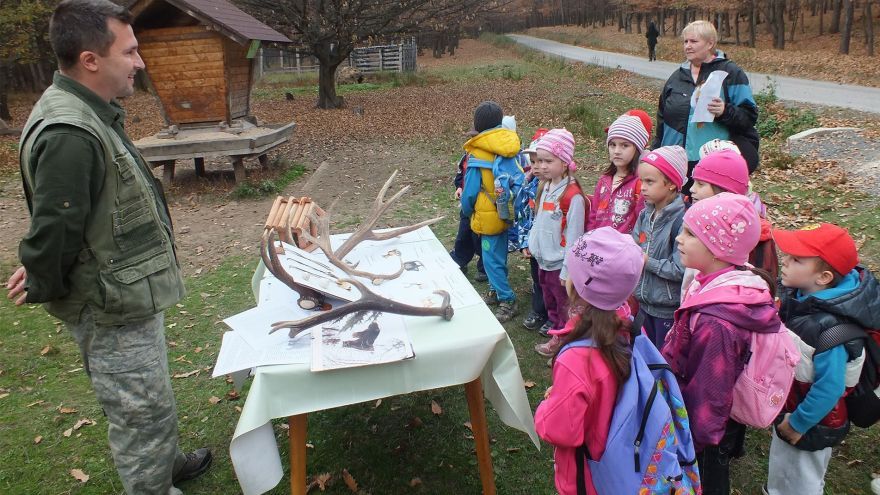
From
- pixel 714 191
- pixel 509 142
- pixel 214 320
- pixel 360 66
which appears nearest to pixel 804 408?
pixel 714 191

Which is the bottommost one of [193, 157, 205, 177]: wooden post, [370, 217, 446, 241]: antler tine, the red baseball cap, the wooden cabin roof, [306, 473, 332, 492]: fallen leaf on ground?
[306, 473, 332, 492]: fallen leaf on ground

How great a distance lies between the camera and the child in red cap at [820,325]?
7.32 ft

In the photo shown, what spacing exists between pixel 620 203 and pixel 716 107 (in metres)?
1.06

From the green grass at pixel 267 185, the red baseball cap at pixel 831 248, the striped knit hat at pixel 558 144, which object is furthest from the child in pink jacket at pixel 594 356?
the green grass at pixel 267 185

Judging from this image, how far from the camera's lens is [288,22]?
1596 cm

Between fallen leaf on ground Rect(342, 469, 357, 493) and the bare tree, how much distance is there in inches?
585

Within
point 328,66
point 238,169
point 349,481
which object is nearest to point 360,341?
point 349,481

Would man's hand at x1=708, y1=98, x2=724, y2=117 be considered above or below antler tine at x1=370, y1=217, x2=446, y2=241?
above

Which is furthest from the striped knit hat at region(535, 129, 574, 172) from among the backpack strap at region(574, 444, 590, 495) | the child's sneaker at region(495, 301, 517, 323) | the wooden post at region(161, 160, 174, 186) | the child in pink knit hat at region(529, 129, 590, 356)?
the wooden post at region(161, 160, 174, 186)

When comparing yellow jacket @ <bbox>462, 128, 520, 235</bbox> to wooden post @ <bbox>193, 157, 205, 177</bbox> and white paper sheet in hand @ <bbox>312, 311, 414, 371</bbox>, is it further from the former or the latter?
wooden post @ <bbox>193, 157, 205, 177</bbox>

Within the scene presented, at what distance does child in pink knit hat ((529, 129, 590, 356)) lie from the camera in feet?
12.8

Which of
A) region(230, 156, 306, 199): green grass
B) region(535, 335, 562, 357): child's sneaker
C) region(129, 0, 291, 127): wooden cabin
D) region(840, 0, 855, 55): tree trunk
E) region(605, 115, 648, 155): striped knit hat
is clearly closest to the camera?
region(605, 115, 648, 155): striped knit hat

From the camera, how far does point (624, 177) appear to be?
3.73 meters

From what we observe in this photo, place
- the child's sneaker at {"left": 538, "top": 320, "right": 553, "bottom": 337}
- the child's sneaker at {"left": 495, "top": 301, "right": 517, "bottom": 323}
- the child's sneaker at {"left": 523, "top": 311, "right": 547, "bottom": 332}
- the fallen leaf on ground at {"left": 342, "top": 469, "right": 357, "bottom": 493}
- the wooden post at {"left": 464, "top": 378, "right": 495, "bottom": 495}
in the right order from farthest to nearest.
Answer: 1. the child's sneaker at {"left": 495, "top": 301, "right": 517, "bottom": 323}
2. the child's sneaker at {"left": 523, "top": 311, "right": 547, "bottom": 332}
3. the child's sneaker at {"left": 538, "top": 320, "right": 553, "bottom": 337}
4. the fallen leaf on ground at {"left": 342, "top": 469, "right": 357, "bottom": 493}
5. the wooden post at {"left": 464, "top": 378, "right": 495, "bottom": 495}
